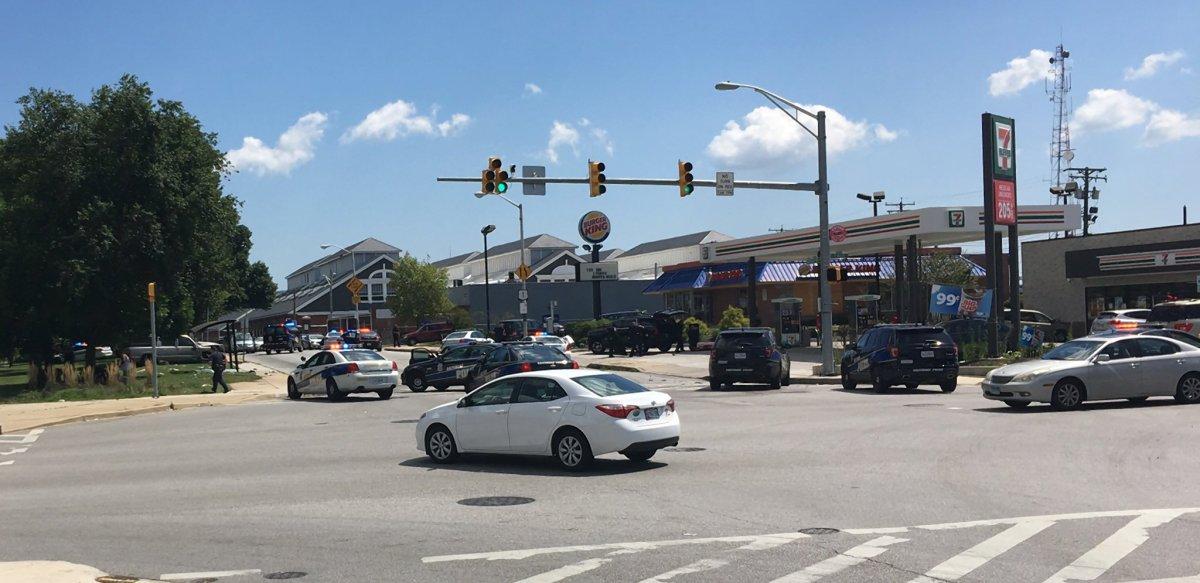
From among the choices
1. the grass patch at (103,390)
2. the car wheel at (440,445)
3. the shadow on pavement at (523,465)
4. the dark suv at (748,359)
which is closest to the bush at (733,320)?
the grass patch at (103,390)

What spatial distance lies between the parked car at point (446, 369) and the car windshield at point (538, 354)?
9.30 ft

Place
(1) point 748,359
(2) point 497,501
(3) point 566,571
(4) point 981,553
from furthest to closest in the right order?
(1) point 748,359, (2) point 497,501, (4) point 981,553, (3) point 566,571

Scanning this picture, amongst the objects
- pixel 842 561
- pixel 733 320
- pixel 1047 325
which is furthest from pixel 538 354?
pixel 1047 325

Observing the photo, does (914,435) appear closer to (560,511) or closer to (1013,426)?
(1013,426)

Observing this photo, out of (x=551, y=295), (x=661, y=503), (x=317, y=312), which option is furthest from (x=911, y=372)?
(x=317, y=312)

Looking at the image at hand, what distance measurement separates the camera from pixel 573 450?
47.4 ft

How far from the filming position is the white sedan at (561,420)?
1423 centimetres

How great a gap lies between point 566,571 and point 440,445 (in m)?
7.60

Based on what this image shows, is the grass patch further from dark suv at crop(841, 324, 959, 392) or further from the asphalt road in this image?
dark suv at crop(841, 324, 959, 392)

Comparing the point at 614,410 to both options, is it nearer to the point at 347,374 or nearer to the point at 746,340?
the point at 746,340

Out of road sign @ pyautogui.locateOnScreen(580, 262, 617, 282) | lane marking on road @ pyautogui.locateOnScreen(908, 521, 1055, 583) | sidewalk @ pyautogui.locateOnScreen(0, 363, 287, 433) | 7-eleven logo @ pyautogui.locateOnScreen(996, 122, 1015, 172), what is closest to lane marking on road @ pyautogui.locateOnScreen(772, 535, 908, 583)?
lane marking on road @ pyautogui.locateOnScreen(908, 521, 1055, 583)

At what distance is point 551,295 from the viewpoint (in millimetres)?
95000

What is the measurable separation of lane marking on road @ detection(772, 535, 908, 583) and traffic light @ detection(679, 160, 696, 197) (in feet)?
71.7

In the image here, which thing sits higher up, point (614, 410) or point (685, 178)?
point (685, 178)
